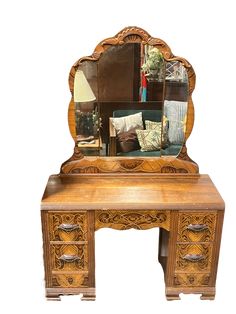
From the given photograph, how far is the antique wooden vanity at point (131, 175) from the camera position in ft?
8.54

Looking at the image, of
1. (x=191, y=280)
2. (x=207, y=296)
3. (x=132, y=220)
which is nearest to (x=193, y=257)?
(x=191, y=280)

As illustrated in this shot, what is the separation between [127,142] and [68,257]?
2.83ft

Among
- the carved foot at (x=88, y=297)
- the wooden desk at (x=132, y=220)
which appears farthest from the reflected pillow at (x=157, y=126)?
the carved foot at (x=88, y=297)

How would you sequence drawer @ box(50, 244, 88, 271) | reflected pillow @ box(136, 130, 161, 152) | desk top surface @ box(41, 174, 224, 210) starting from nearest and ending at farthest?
desk top surface @ box(41, 174, 224, 210) < drawer @ box(50, 244, 88, 271) < reflected pillow @ box(136, 130, 161, 152)

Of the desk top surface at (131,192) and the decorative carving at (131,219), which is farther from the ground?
the desk top surface at (131,192)

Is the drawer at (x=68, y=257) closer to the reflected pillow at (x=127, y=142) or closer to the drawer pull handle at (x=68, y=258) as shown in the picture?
the drawer pull handle at (x=68, y=258)

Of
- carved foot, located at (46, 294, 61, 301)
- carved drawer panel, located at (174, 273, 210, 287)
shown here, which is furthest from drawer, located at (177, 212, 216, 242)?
carved foot, located at (46, 294, 61, 301)

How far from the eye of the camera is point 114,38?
259 cm

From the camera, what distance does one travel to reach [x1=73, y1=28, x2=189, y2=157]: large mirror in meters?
2.64

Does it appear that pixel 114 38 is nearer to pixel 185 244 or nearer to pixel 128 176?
pixel 128 176

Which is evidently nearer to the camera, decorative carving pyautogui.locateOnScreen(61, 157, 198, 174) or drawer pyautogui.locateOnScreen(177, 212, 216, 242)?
drawer pyautogui.locateOnScreen(177, 212, 216, 242)

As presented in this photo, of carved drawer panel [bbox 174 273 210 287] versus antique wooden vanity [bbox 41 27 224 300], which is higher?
antique wooden vanity [bbox 41 27 224 300]

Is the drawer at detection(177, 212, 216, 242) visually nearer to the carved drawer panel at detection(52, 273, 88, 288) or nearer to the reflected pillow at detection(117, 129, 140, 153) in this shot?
the reflected pillow at detection(117, 129, 140, 153)

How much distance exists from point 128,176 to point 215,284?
3.11 ft
